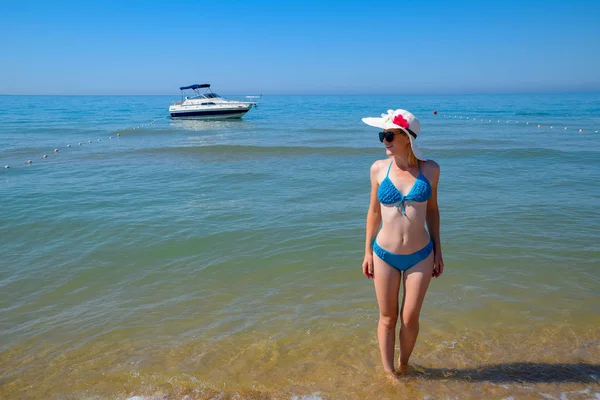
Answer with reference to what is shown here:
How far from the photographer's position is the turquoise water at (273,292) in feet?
13.9

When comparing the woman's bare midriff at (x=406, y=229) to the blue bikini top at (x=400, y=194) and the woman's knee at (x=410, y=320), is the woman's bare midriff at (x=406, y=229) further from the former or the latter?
the woman's knee at (x=410, y=320)

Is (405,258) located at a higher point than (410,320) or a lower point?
higher

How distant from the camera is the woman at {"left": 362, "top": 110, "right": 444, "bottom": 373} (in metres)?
3.50

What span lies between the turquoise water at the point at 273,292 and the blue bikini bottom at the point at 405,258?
1.16 m

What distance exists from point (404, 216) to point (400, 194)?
17 centimetres

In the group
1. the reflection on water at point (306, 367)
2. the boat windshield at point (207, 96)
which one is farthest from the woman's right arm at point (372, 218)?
the boat windshield at point (207, 96)

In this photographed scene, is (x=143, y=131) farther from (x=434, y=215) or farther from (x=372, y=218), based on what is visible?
(x=434, y=215)

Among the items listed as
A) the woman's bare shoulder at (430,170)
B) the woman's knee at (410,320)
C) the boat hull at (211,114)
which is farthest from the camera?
the boat hull at (211,114)

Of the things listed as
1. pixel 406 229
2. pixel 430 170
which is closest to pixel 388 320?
pixel 406 229

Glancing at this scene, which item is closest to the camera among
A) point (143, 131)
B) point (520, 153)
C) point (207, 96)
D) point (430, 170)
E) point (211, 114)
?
point (430, 170)

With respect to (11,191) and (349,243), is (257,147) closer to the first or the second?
(11,191)

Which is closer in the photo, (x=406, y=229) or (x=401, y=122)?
(x=401, y=122)

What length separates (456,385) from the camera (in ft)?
13.1

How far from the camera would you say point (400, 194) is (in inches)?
139
